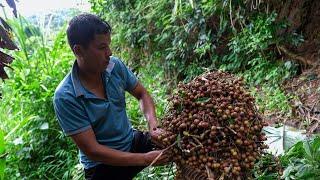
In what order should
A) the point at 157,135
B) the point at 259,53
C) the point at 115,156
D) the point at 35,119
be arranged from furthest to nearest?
the point at 35,119, the point at 259,53, the point at 115,156, the point at 157,135

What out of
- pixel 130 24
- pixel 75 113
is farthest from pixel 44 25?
pixel 75 113

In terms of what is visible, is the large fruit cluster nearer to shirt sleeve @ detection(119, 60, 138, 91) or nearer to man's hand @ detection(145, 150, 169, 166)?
man's hand @ detection(145, 150, 169, 166)

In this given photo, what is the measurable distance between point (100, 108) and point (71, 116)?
0.67ft

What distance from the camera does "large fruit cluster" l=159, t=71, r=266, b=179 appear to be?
65.8 inches

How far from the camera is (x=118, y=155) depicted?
82.5 inches

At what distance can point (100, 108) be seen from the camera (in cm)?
233

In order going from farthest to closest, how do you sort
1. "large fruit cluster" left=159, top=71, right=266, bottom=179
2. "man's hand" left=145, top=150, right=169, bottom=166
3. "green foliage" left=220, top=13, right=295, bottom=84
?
"green foliage" left=220, top=13, right=295, bottom=84, "man's hand" left=145, top=150, right=169, bottom=166, "large fruit cluster" left=159, top=71, right=266, bottom=179

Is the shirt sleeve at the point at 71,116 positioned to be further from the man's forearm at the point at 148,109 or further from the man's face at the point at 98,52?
the man's forearm at the point at 148,109

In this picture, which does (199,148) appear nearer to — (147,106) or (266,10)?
(147,106)

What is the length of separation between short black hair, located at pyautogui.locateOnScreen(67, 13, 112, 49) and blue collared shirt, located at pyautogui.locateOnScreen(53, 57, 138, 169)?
0.63 ft

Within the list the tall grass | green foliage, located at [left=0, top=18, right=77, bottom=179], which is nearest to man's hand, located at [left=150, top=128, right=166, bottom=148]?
the tall grass

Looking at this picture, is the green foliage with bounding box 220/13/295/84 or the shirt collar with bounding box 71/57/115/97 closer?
the shirt collar with bounding box 71/57/115/97

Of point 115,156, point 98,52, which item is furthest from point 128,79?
point 115,156

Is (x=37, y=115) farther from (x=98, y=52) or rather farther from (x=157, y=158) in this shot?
(x=157, y=158)
